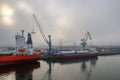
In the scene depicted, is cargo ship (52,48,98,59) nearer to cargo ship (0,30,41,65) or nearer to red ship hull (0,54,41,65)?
cargo ship (0,30,41,65)

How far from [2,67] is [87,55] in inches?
1532

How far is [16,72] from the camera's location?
2641 cm

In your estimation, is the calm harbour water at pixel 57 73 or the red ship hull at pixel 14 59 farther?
the red ship hull at pixel 14 59

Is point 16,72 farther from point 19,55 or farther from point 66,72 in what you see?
point 66,72

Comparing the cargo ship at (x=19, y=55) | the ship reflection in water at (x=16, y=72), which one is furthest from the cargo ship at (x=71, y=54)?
the ship reflection in water at (x=16, y=72)

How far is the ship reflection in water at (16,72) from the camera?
22.8 metres

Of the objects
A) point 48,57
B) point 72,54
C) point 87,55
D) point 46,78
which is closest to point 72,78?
point 46,78

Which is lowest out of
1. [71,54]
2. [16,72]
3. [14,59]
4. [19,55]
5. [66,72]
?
[66,72]

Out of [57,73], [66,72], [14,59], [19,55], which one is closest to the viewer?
[57,73]

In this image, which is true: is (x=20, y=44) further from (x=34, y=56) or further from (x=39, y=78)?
(x=39, y=78)

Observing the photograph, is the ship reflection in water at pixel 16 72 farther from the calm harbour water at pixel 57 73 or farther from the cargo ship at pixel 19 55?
the cargo ship at pixel 19 55

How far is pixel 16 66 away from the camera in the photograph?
3164 centimetres

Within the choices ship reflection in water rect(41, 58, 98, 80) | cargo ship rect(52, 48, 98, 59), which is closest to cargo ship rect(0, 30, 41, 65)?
ship reflection in water rect(41, 58, 98, 80)

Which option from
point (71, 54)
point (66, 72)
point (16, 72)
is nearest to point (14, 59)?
point (16, 72)
